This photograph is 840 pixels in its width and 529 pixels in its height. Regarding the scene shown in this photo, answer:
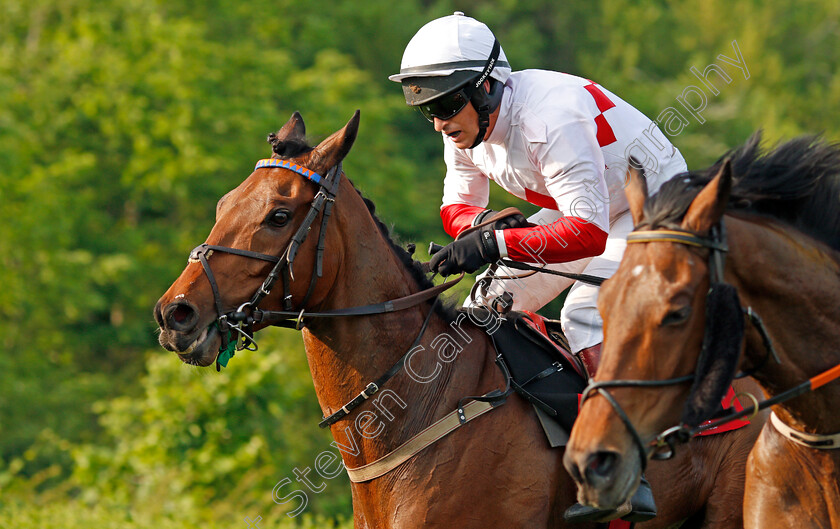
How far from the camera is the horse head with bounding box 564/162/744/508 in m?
3.07

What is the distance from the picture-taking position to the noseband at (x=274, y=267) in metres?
4.20

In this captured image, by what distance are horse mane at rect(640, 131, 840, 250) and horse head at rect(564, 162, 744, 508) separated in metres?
0.35

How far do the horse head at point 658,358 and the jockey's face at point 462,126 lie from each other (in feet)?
5.83

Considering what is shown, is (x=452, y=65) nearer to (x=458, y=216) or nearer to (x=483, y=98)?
(x=483, y=98)

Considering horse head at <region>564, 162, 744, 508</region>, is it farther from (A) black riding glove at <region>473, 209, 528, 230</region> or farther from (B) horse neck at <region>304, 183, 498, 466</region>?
(A) black riding glove at <region>473, 209, 528, 230</region>

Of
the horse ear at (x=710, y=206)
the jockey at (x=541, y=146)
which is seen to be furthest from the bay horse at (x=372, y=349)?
the horse ear at (x=710, y=206)

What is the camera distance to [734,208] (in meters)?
3.47

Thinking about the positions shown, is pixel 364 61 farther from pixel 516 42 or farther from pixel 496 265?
pixel 496 265

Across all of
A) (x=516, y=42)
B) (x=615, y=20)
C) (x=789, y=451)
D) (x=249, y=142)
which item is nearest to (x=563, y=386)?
(x=789, y=451)

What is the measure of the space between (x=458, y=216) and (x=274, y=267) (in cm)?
138

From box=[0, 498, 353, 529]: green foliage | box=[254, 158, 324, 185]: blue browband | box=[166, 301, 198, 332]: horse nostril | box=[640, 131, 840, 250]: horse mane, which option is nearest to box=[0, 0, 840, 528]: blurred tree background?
box=[0, 498, 353, 529]: green foliage

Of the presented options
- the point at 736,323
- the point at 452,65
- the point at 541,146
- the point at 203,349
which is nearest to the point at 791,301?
the point at 736,323

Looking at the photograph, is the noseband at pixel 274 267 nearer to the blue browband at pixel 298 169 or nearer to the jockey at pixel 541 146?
the blue browband at pixel 298 169

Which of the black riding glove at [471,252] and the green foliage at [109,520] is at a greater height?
the green foliage at [109,520]
